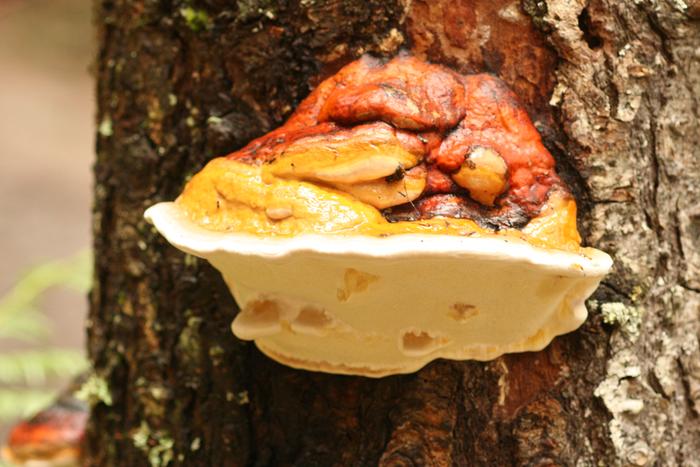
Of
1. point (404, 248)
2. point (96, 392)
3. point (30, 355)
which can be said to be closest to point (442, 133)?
point (404, 248)

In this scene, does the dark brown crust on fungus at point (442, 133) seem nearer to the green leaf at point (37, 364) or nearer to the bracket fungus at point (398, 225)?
the bracket fungus at point (398, 225)

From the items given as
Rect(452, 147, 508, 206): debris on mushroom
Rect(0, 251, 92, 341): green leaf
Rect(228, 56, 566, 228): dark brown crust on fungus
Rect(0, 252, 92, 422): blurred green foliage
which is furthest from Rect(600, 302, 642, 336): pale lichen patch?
Rect(0, 251, 92, 341): green leaf

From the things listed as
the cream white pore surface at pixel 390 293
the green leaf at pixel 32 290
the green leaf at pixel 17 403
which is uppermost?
the cream white pore surface at pixel 390 293

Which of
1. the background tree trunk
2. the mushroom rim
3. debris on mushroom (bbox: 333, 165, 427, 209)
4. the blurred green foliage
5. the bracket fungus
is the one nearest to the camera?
the mushroom rim

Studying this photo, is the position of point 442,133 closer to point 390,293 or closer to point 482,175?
point 482,175

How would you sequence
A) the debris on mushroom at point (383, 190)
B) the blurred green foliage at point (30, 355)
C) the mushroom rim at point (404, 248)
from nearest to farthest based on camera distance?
the mushroom rim at point (404, 248) → the debris on mushroom at point (383, 190) → the blurred green foliage at point (30, 355)

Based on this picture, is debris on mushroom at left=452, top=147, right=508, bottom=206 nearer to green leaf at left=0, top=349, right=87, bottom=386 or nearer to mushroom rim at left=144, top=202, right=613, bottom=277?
mushroom rim at left=144, top=202, right=613, bottom=277

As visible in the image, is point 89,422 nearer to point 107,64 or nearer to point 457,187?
point 107,64

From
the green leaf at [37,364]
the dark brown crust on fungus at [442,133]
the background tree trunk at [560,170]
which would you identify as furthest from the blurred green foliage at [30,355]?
the dark brown crust on fungus at [442,133]
